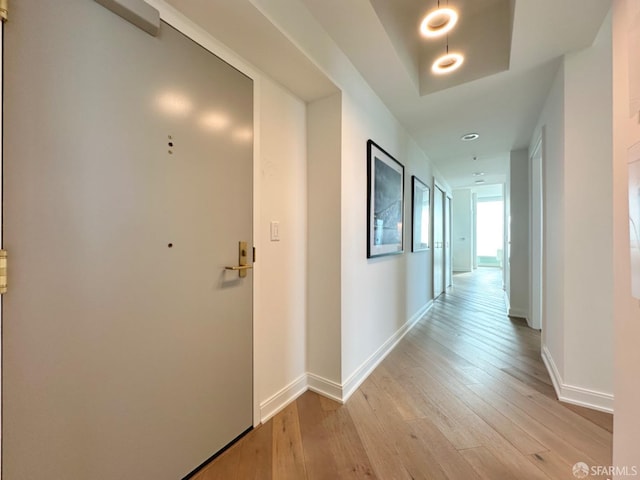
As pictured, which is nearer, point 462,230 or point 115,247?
point 115,247

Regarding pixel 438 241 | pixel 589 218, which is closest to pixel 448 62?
pixel 589 218

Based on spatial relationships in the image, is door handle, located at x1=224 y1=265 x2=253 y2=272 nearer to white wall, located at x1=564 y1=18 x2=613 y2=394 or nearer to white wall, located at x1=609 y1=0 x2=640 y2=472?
white wall, located at x1=609 y1=0 x2=640 y2=472

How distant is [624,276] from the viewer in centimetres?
92

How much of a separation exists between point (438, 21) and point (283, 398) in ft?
8.34

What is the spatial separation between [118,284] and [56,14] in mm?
908

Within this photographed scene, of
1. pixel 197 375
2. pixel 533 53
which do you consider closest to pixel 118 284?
pixel 197 375

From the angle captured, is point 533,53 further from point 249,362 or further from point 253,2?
point 249,362

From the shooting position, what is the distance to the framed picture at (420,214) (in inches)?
132

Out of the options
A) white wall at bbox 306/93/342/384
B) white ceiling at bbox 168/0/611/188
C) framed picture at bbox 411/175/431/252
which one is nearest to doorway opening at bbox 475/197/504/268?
framed picture at bbox 411/175/431/252

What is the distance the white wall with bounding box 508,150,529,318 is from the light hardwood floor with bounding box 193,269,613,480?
62.3 inches

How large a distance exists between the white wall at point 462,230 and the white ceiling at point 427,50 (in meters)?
6.33

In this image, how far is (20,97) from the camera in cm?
78

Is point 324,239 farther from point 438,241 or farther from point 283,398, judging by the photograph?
point 438,241

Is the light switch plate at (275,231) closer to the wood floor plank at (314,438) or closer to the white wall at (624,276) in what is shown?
the wood floor plank at (314,438)
